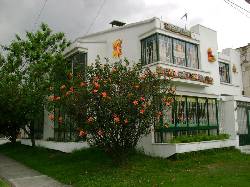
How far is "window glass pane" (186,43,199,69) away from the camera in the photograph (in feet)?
66.0

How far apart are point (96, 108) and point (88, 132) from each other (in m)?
1.05

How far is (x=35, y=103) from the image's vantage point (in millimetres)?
21250

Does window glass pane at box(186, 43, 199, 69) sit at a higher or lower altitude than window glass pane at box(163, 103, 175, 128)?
higher

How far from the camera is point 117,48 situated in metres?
21.3

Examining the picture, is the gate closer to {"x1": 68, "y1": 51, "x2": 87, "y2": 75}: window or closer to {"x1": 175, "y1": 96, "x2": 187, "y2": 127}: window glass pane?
{"x1": 175, "y1": 96, "x2": 187, "y2": 127}: window glass pane

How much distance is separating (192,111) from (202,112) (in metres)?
0.93

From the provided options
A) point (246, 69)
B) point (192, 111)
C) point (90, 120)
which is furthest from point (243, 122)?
point (90, 120)

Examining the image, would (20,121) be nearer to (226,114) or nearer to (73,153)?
(73,153)

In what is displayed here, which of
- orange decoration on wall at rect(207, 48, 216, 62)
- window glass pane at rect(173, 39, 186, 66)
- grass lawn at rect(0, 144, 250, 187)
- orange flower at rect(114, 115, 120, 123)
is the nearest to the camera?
grass lawn at rect(0, 144, 250, 187)

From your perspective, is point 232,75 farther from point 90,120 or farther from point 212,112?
point 90,120

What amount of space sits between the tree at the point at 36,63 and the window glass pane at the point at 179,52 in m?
7.62

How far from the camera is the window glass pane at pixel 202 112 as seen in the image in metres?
18.9

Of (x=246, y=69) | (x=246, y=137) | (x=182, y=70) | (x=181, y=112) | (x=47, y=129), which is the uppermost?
(x=246, y=69)

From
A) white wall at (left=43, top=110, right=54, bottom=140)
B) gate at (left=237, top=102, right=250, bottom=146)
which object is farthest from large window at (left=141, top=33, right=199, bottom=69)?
white wall at (left=43, top=110, right=54, bottom=140)
